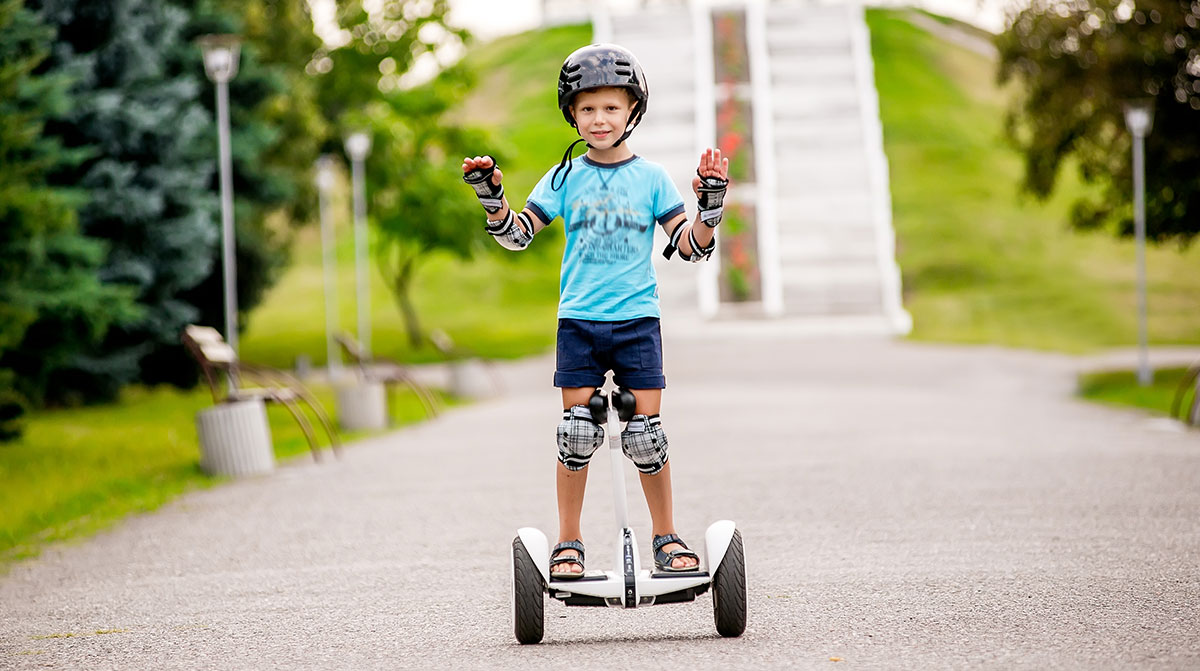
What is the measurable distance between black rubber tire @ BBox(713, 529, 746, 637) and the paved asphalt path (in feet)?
0.28

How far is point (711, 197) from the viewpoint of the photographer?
16.6 feet

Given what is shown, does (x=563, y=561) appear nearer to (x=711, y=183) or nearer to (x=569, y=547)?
(x=569, y=547)

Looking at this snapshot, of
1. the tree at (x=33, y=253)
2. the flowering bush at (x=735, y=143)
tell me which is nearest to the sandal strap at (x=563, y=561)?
the tree at (x=33, y=253)

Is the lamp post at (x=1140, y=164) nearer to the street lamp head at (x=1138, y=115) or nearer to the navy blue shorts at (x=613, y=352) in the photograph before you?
the street lamp head at (x=1138, y=115)

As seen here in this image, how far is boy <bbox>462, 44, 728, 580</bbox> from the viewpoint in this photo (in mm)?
5312

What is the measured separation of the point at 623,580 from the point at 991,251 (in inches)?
1560

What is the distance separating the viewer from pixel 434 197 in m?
31.2

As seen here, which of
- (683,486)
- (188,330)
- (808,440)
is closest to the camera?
(683,486)

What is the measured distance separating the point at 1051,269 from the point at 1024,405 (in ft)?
79.0

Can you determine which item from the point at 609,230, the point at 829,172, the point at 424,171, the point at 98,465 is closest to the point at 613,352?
the point at 609,230

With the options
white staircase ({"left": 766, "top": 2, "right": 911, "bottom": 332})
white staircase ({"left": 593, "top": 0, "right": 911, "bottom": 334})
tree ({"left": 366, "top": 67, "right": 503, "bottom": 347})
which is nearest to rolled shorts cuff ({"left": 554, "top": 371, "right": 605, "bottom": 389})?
tree ({"left": 366, "top": 67, "right": 503, "bottom": 347})

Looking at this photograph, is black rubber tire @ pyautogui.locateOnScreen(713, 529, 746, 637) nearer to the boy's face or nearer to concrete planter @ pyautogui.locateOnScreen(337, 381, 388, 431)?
the boy's face

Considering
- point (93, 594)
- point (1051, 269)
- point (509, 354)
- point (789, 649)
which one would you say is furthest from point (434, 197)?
point (789, 649)

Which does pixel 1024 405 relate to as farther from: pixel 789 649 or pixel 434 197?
pixel 434 197
